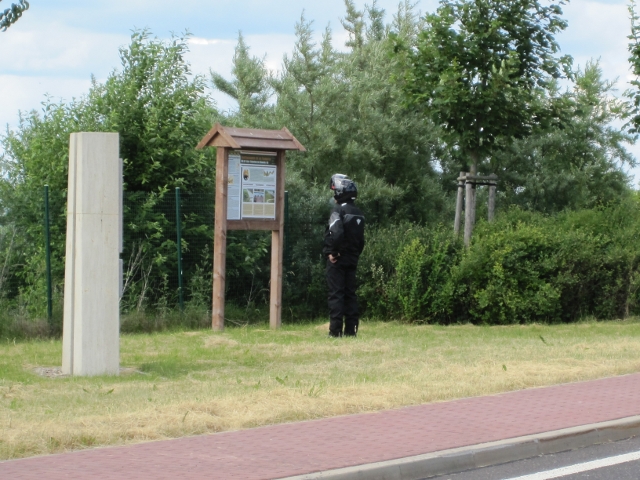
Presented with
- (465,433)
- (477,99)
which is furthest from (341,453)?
(477,99)

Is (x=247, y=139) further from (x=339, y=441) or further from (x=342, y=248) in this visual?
(x=339, y=441)

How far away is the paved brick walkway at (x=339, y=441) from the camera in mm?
6062

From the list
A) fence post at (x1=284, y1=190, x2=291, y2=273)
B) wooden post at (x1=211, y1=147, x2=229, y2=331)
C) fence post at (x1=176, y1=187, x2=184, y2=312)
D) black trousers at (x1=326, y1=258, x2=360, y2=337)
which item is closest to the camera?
black trousers at (x1=326, y1=258, x2=360, y2=337)

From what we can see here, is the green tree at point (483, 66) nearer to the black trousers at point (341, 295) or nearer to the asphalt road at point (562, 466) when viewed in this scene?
the black trousers at point (341, 295)

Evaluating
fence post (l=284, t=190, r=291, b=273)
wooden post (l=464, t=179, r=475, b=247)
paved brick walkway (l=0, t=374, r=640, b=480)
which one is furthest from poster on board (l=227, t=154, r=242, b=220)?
paved brick walkway (l=0, t=374, r=640, b=480)

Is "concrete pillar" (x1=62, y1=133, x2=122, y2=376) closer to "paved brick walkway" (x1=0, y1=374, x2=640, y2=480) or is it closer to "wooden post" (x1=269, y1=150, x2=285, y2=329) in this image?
"paved brick walkway" (x1=0, y1=374, x2=640, y2=480)

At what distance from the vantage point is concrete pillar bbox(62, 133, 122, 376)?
32.2 ft

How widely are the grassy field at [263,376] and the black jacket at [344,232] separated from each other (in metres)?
1.22

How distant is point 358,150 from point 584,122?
909cm

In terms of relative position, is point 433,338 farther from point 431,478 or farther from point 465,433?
point 431,478

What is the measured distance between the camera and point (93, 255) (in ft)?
32.3

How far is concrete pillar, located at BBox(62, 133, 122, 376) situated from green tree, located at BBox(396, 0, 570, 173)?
752cm

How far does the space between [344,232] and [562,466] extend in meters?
6.82

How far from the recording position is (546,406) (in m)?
8.29
